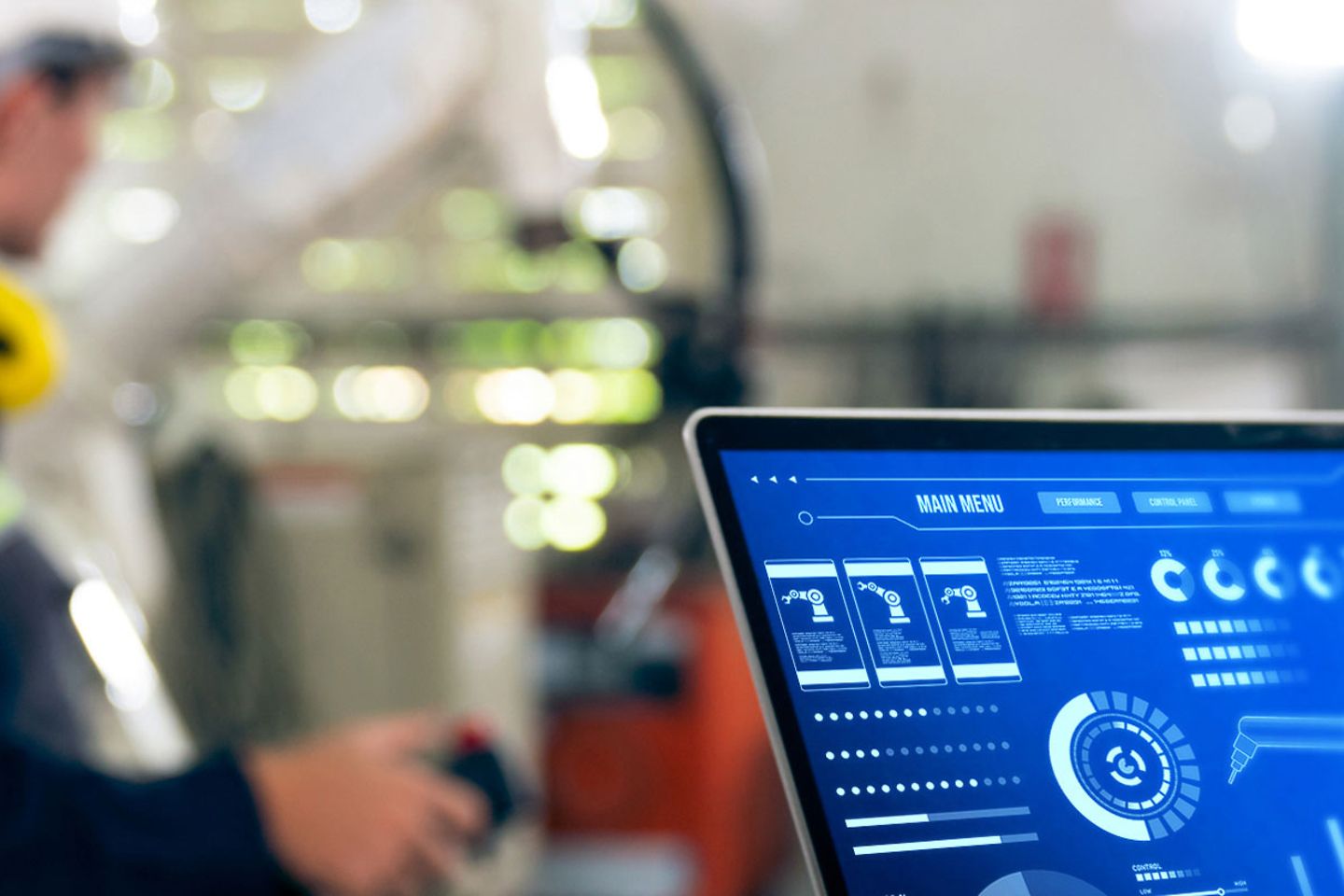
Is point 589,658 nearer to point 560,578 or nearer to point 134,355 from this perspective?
point 560,578

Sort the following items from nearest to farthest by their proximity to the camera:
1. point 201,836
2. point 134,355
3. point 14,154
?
point 201,836, point 14,154, point 134,355

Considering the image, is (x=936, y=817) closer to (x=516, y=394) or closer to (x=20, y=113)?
(x=20, y=113)

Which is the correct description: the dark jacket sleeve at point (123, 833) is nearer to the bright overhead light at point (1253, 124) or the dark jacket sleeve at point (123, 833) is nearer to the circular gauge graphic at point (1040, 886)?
the circular gauge graphic at point (1040, 886)

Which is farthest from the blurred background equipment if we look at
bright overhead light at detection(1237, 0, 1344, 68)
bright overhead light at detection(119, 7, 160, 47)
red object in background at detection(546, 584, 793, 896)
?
bright overhead light at detection(119, 7, 160, 47)

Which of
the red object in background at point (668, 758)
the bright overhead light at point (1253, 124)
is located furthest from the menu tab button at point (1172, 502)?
the bright overhead light at point (1253, 124)

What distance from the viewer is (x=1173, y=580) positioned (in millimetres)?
554

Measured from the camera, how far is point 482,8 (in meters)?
1.51

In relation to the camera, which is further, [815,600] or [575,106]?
[575,106]

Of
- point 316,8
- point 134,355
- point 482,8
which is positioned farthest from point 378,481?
point 316,8

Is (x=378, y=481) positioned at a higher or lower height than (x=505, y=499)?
lower

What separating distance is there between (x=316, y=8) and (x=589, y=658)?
2573mm

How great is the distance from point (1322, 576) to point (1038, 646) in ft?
0.51

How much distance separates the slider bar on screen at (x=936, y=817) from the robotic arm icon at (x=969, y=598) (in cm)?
7

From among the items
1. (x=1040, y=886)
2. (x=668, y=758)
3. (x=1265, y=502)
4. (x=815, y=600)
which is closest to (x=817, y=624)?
(x=815, y=600)
